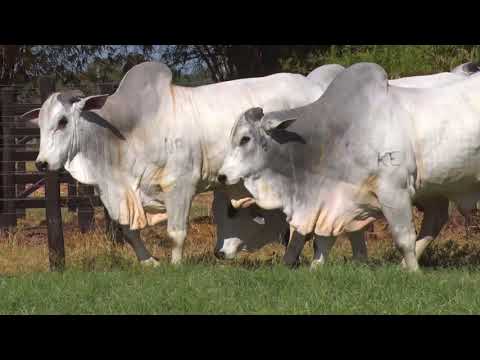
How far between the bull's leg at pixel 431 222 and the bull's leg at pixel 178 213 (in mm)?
2188

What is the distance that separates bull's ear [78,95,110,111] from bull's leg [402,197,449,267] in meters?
3.23

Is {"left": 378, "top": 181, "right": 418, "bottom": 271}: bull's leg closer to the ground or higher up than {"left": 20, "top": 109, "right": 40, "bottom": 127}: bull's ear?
closer to the ground

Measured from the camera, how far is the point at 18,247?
1166 centimetres

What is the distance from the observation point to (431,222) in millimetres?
9750

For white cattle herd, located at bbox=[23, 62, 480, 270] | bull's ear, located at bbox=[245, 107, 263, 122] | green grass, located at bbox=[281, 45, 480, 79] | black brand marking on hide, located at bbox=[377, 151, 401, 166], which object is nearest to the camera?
black brand marking on hide, located at bbox=[377, 151, 401, 166]

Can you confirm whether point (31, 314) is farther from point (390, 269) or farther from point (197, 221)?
point (197, 221)

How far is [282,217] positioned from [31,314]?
3421 mm

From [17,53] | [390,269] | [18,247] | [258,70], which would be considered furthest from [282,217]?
[17,53]

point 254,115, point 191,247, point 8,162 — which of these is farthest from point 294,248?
point 8,162

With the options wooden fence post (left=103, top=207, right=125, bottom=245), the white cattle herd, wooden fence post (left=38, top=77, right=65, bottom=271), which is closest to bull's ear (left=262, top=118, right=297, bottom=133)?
the white cattle herd

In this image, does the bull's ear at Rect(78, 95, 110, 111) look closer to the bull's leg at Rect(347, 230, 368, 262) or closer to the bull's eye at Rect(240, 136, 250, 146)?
the bull's eye at Rect(240, 136, 250, 146)

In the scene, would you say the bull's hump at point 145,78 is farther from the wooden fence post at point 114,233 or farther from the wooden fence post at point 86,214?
the wooden fence post at point 86,214

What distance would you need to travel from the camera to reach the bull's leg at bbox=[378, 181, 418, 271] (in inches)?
336

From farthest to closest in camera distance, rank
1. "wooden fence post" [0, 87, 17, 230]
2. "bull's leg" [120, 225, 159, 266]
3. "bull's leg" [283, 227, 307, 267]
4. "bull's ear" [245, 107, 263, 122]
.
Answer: "wooden fence post" [0, 87, 17, 230] → "bull's leg" [120, 225, 159, 266] → "bull's leg" [283, 227, 307, 267] → "bull's ear" [245, 107, 263, 122]
